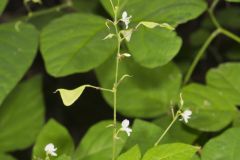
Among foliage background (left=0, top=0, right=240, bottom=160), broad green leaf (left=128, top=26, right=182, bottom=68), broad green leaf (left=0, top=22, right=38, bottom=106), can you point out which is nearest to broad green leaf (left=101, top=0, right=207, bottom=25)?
broad green leaf (left=128, top=26, right=182, bottom=68)

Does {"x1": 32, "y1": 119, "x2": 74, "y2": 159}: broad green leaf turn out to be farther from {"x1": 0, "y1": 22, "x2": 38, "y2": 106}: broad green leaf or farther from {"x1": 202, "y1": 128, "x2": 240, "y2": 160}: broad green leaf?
{"x1": 202, "y1": 128, "x2": 240, "y2": 160}: broad green leaf

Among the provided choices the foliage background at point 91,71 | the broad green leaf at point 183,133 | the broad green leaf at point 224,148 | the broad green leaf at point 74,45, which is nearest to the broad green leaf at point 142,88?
the broad green leaf at point 183,133

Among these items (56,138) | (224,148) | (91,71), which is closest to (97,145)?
(56,138)

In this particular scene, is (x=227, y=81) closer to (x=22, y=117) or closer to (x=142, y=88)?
(x=142, y=88)

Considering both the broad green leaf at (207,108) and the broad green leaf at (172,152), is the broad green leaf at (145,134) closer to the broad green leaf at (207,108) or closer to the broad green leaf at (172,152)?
the broad green leaf at (207,108)

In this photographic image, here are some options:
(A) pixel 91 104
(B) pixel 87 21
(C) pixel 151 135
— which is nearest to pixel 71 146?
(C) pixel 151 135

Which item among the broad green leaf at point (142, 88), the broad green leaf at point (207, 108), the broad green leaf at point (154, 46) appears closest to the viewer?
the broad green leaf at point (154, 46)

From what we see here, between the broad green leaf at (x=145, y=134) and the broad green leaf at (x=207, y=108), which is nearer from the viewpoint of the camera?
the broad green leaf at (x=145, y=134)

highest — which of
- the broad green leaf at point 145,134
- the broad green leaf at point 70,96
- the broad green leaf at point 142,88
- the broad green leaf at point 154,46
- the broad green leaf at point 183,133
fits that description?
the broad green leaf at point 70,96

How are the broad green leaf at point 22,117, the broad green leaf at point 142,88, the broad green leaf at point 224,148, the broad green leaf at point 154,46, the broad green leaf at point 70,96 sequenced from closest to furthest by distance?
A: 1. the broad green leaf at point 70,96
2. the broad green leaf at point 224,148
3. the broad green leaf at point 154,46
4. the broad green leaf at point 142,88
5. the broad green leaf at point 22,117
